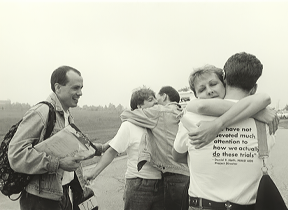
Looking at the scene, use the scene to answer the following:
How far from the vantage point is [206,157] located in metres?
1.41

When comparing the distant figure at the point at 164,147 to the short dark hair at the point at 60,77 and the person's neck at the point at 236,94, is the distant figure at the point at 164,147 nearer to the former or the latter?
the short dark hair at the point at 60,77

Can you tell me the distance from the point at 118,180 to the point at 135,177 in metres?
3.58

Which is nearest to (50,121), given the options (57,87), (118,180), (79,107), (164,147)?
(57,87)

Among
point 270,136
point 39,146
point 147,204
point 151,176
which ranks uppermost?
point 270,136

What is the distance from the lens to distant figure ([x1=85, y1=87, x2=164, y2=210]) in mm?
2291

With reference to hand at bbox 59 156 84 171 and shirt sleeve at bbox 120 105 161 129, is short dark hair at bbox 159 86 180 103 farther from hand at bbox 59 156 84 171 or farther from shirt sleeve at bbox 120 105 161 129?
hand at bbox 59 156 84 171

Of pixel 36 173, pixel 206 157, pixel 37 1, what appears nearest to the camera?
pixel 206 157

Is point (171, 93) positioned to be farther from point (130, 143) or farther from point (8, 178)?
point (8, 178)

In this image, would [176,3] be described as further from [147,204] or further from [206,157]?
[206,157]

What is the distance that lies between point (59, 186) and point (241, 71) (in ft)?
4.26

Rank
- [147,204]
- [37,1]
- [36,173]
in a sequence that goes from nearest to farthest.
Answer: [36,173]
[147,204]
[37,1]

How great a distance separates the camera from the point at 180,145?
1.53 meters

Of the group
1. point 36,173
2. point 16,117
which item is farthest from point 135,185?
point 16,117

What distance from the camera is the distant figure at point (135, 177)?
2.29 m
